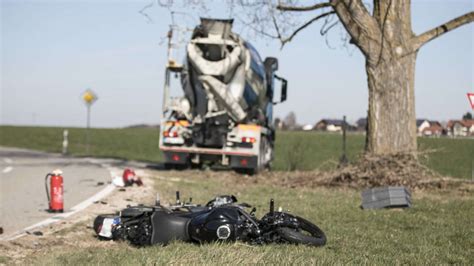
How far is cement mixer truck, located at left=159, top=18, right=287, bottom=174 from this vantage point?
62.5 ft

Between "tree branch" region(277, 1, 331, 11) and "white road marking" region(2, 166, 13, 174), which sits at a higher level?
"tree branch" region(277, 1, 331, 11)

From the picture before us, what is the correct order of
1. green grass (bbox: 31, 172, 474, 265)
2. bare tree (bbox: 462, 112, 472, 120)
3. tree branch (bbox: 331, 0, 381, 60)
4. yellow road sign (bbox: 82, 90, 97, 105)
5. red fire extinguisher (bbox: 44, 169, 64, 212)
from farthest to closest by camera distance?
1. yellow road sign (bbox: 82, 90, 97, 105)
2. bare tree (bbox: 462, 112, 472, 120)
3. tree branch (bbox: 331, 0, 381, 60)
4. red fire extinguisher (bbox: 44, 169, 64, 212)
5. green grass (bbox: 31, 172, 474, 265)

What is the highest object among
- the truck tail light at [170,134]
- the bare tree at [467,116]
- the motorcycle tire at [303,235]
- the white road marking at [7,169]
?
the bare tree at [467,116]

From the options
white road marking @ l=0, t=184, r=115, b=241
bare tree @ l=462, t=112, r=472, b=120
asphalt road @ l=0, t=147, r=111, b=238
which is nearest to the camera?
white road marking @ l=0, t=184, r=115, b=241

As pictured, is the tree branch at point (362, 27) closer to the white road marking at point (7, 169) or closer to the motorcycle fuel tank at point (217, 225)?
the motorcycle fuel tank at point (217, 225)

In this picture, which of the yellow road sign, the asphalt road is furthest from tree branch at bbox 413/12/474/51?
the yellow road sign

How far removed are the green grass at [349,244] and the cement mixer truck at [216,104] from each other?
6645 millimetres

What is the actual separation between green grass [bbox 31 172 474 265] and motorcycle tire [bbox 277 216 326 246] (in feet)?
0.40

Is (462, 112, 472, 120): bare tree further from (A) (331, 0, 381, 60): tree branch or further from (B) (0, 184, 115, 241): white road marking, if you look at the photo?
(B) (0, 184, 115, 241): white road marking

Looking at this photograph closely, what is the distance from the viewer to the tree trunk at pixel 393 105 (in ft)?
50.7

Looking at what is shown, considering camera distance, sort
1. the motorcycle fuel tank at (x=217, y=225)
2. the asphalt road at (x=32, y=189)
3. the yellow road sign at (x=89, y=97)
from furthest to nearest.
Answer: the yellow road sign at (x=89, y=97)
the asphalt road at (x=32, y=189)
the motorcycle fuel tank at (x=217, y=225)

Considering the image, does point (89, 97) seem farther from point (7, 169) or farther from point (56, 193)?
point (56, 193)

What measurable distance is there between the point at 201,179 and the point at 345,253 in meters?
11.8

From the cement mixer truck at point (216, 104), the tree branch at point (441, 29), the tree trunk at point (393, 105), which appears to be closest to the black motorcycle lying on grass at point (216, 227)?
the tree trunk at point (393, 105)
